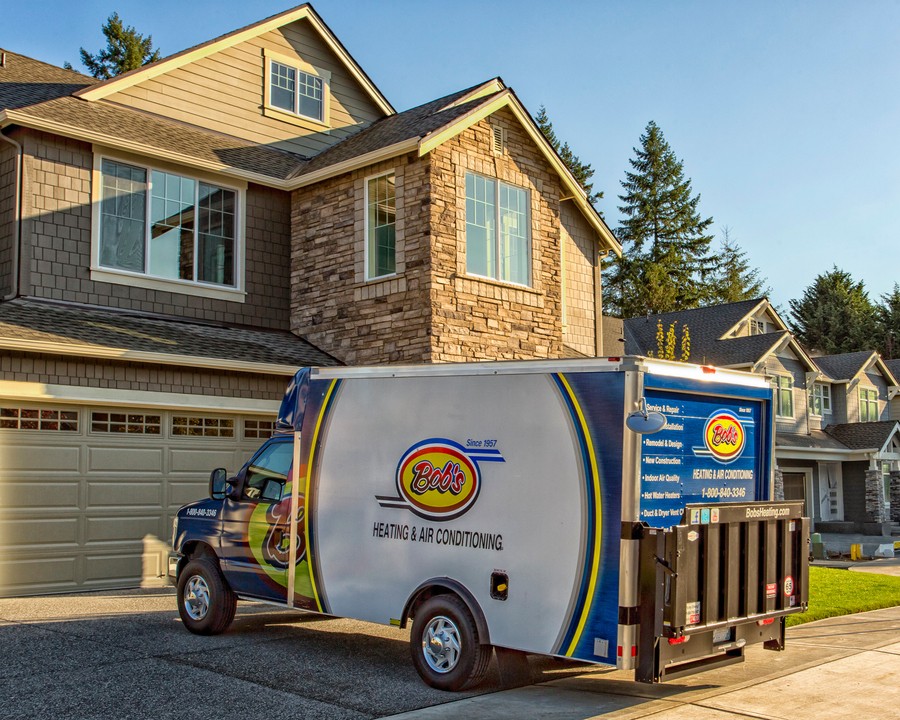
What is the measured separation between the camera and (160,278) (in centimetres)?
1557

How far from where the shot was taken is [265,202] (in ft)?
56.6

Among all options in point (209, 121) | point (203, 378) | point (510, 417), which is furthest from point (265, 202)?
point (510, 417)

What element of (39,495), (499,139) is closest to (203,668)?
(39,495)

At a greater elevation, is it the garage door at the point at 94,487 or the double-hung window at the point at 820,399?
the double-hung window at the point at 820,399

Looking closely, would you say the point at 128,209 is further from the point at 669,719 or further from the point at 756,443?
the point at 669,719

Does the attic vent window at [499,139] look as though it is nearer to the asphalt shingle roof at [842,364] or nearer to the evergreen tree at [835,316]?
the asphalt shingle roof at [842,364]

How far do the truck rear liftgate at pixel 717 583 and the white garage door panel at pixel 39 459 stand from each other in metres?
8.77

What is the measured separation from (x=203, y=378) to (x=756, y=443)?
8.60m

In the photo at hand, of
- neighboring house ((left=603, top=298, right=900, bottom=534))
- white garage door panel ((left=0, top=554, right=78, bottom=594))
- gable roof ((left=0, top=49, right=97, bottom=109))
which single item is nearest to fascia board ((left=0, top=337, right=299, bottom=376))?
white garage door panel ((left=0, top=554, right=78, bottom=594))

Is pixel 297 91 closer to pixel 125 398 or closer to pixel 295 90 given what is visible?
pixel 295 90

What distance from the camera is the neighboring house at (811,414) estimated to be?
112 ft

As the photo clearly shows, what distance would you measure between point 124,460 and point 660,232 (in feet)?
168

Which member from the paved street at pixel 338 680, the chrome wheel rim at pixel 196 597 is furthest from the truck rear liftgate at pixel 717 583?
the chrome wheel rim at pixel 196 597

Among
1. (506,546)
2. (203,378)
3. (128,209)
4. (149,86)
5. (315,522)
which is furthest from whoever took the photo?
(149,86)
